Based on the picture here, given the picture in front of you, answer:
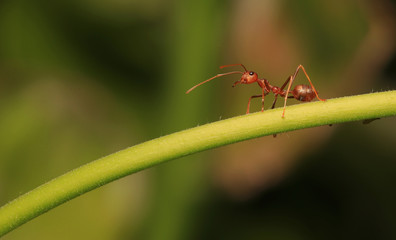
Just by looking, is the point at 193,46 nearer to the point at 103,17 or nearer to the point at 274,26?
the point at 274,26

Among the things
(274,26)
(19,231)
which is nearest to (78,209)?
(19,231)

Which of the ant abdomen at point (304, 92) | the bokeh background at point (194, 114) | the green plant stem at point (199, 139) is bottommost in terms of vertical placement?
the green plant stem at point (199, 139)

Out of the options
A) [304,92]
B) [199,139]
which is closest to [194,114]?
[304,92]

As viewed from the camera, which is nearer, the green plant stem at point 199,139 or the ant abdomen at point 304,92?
the green plant stem at point 199,139

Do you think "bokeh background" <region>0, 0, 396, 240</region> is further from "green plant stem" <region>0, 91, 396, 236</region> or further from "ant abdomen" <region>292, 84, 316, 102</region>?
"green plant stem" <region>0, 91, 396, 236</region>

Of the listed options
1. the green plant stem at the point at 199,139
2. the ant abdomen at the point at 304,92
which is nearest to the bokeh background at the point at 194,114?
the ant abdomen at the point at 304,92

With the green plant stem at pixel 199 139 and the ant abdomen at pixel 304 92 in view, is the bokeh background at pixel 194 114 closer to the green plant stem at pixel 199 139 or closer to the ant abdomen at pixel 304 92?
the ant abdomen at pixel 304 92

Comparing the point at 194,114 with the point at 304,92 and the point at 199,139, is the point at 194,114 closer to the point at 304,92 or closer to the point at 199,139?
the point at 304,92
